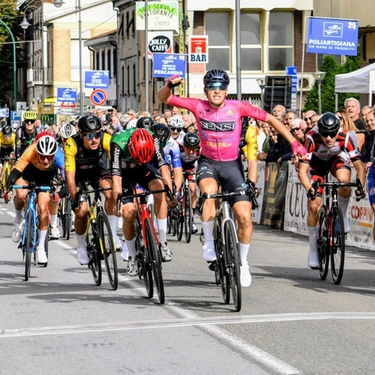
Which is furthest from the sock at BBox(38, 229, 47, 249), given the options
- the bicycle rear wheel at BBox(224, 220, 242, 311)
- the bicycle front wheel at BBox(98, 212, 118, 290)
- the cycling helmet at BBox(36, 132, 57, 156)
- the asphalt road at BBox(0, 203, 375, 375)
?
the bicycle rear wheel at BBox(224, 220, 242, 311)

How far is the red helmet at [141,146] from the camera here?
463 inches

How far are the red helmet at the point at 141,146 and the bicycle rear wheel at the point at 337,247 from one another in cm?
205

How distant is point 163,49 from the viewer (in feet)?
139

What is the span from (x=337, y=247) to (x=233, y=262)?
244cm

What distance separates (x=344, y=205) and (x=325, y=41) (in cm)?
1356

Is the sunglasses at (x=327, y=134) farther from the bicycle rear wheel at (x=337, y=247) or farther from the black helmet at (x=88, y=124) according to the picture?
the black helmet at (x=88, y=124)

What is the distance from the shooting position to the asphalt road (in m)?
8.19

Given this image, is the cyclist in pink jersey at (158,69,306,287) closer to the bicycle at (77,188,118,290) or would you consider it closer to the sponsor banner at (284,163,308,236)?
the bicycle at (77,188,118,290)

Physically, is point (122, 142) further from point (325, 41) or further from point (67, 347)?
point (325, 41)

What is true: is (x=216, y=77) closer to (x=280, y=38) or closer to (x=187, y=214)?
(x=187, y=214)

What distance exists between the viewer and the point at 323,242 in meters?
12.9

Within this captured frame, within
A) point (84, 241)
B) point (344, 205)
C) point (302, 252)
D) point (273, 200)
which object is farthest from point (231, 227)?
point (273, 200)

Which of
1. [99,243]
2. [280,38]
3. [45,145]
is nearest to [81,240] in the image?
[99,243]

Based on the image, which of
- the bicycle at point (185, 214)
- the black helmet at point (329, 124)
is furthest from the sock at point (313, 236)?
the bicycle at point (185, 214)
